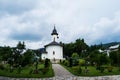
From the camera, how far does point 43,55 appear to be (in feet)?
245

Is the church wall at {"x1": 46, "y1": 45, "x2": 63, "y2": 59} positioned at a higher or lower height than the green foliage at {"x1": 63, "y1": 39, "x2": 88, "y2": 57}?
lower

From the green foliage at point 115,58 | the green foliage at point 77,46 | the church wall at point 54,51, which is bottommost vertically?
the green foliage at point 115,58

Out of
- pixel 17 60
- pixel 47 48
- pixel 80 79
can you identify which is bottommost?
pixel 80 79

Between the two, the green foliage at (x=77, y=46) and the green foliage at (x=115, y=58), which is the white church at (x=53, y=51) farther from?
the green foliage at (x=115, y=58)

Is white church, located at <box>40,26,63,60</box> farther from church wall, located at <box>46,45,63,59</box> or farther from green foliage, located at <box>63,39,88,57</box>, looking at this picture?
green foliage, located at <box>63,39,88,57</box>

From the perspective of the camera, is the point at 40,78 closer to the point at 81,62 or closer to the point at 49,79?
the point at 49,79

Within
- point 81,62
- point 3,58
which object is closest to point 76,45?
point 81,62

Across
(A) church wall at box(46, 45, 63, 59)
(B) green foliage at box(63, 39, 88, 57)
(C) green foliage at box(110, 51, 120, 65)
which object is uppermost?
(B) green foliage at box(63, 39, 88, 57)

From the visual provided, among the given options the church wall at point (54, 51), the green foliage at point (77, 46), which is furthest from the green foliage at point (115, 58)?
the green foliage at point (77, 46)

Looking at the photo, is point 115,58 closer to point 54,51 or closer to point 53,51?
point 54,51

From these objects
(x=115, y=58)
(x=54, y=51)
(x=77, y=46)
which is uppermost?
(x=77, y=46)

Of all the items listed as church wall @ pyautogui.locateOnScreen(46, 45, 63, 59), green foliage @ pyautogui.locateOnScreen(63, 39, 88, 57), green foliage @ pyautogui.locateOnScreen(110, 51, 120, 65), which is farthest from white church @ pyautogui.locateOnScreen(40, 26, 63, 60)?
green foliage @ pyautogui.locateOnScreen(110, 51, 120, 65)

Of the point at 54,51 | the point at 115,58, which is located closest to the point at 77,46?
the point at 54,51

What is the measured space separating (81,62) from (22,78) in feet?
84.8
